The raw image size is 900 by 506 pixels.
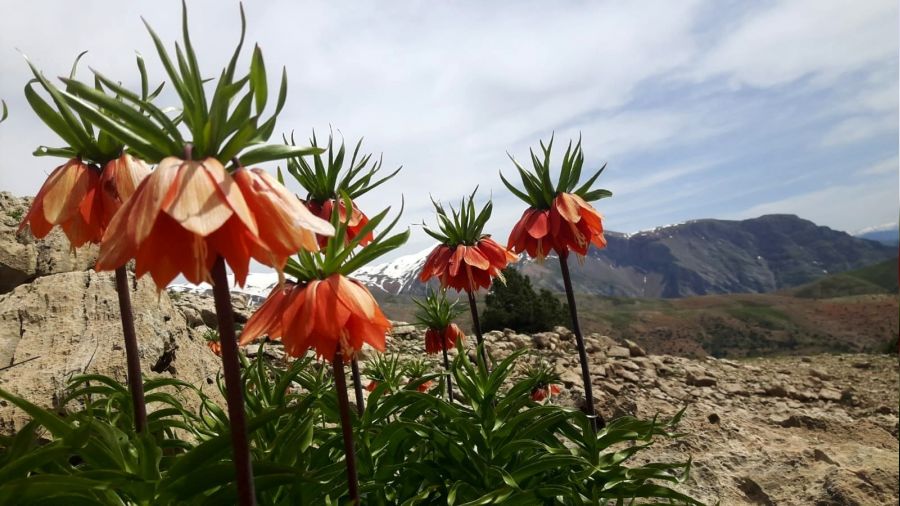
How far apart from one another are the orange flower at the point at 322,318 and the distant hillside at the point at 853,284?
154703mm

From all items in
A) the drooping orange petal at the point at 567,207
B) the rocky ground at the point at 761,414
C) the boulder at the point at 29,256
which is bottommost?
the rocky ground at the point at 761,414

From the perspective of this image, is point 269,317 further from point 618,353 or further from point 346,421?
point 618,353

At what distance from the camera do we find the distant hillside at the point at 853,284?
132875 millimetres

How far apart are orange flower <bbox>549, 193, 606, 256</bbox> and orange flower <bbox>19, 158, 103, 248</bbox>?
9.53 feet

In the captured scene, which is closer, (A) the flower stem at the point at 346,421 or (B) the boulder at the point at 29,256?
(A) the flower stem at the point at 346,421

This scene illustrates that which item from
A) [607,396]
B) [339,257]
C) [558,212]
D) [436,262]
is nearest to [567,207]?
[558,212]

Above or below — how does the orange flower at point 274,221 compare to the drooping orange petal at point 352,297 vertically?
above

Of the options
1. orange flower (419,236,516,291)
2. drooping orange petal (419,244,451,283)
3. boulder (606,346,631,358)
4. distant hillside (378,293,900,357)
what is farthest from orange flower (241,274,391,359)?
distant hillside (378,293,900,357)

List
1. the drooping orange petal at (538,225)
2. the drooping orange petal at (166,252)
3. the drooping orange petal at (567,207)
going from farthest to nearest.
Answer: the drooping orange petal at (538,225), the drooping orange petal at (567,207), the drooping orange petal at (166,252)

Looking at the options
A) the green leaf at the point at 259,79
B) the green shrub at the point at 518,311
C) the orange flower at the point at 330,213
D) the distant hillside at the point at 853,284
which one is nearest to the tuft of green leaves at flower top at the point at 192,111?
the green leaf at the point at 259,79

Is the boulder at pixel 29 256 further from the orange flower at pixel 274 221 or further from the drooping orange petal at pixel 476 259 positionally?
the orange flower at pixel 274 221

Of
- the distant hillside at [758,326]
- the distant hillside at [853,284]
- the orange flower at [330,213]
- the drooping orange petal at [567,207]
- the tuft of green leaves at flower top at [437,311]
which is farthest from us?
the distant hillside at [853,284]

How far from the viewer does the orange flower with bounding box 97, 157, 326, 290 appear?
137 cm

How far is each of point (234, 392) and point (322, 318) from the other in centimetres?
57
